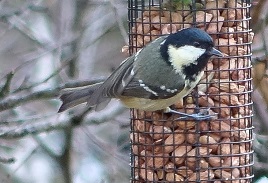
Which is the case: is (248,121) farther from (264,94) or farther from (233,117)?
(264,94)

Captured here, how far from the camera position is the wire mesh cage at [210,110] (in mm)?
3814

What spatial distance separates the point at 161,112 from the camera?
3.91 metres

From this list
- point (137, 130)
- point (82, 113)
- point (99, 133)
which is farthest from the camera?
point (99, 133)

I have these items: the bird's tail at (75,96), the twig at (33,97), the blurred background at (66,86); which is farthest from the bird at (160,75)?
the blurred background at (66,86)

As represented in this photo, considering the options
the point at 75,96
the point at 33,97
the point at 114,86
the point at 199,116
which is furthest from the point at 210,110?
the point at 33,97

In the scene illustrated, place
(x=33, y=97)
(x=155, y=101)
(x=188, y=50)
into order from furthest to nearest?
1. (x=33, y=97)
2. (x=155, y=101)
3. (x=188, y=50)

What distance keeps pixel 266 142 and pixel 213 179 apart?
104cm

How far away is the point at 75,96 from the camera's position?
12.9ft

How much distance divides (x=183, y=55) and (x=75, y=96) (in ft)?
2.27

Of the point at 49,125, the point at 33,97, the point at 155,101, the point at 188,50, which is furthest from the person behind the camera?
the point at 49,125

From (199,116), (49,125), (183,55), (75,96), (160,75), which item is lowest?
(49,125)

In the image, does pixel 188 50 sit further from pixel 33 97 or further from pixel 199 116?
pixel 33 97

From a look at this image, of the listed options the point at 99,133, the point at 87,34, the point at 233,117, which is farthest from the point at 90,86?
the point at 99,133

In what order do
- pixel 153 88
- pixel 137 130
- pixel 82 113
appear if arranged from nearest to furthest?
1. pixel 153 88
2. pixel 137 130
3. pixel 82 113
